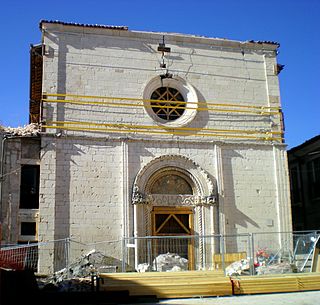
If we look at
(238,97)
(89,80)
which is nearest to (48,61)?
(89,80)

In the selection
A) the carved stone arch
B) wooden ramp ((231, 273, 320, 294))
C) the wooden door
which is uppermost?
the carved stone arch

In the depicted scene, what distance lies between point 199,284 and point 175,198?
6831 mm

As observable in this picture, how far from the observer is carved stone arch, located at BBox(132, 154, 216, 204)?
2031 centimetres

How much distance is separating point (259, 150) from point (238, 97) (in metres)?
2.44

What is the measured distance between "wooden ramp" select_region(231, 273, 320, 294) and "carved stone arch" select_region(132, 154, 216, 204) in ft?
19.3

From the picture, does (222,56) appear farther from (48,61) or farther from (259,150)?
(48,61)

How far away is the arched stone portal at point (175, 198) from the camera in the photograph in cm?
2014

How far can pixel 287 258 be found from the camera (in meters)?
18.9

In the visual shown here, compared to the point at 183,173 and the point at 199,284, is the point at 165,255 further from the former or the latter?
the point at 199,284

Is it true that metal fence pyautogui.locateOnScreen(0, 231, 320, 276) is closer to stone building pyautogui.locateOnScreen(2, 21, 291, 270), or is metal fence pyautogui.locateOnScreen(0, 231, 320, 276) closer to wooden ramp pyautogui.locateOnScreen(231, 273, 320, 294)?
stone building pyautogui.locateOnScreen(2, 21, 291, 270)

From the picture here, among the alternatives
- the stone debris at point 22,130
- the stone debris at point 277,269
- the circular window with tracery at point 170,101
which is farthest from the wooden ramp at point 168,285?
the circular window with tracery at point 170,101

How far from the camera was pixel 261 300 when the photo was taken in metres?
13.3

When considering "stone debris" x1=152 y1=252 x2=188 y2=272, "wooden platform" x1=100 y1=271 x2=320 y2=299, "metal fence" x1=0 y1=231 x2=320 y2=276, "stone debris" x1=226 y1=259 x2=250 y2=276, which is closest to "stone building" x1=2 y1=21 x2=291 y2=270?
"metal fence" x1=0 y1=231 x2=320 y2=276

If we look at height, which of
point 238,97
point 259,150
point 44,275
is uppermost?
point 238,97
